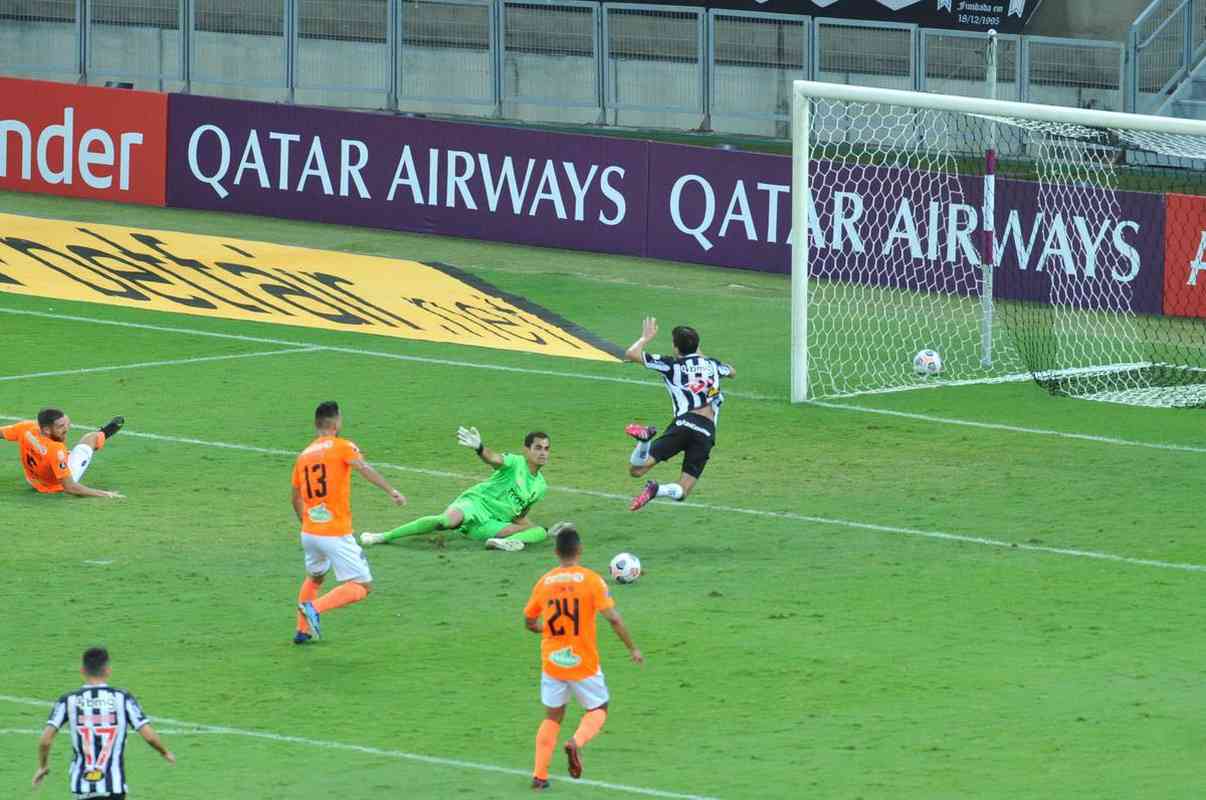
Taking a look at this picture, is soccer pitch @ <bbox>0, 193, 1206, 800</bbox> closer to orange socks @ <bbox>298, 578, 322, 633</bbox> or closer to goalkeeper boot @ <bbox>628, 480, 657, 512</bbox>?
orange socks @ <bbox>298, 578, 322, 633</bbox>

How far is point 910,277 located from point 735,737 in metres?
16.5

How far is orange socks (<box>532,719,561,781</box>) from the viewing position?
12.9 meters

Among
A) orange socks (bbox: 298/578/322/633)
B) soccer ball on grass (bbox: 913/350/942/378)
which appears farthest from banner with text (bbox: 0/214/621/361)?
orange socks (bbox: 298/578/322/633)

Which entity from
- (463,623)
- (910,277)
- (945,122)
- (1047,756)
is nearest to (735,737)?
(1047,756)

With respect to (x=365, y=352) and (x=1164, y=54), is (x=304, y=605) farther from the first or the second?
(x=1164, y=54)

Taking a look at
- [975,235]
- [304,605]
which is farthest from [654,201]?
[304,605]

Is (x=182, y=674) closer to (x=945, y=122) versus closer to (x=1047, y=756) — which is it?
(x=1047, y=756)

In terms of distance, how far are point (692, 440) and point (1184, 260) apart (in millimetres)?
11844

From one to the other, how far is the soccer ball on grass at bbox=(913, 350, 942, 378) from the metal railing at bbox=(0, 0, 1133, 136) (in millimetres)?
12672

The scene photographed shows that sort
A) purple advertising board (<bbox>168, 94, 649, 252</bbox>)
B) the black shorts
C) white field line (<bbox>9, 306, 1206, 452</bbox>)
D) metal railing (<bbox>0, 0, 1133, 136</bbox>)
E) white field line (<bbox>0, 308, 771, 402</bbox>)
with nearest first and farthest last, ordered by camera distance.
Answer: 1. the black shorts
2. white field line (<bbox>9, 306, 1206, 452</bbox>)
3. white field line (<bbox>0, 308, 771, 402</bbox>)
4. purple advertising board (<bbox>168, 94, 649, 252</bbox>)
5. metal railing (<bbox>0, 0, 1133, 136</bbox>)

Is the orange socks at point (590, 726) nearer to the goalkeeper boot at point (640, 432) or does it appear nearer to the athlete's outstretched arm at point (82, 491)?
the goalkeeper boot at point (640, 432)

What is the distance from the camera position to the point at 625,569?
703 inches

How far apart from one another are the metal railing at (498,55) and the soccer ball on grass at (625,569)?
22013mm

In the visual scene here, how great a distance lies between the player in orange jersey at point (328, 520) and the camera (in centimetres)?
1611
